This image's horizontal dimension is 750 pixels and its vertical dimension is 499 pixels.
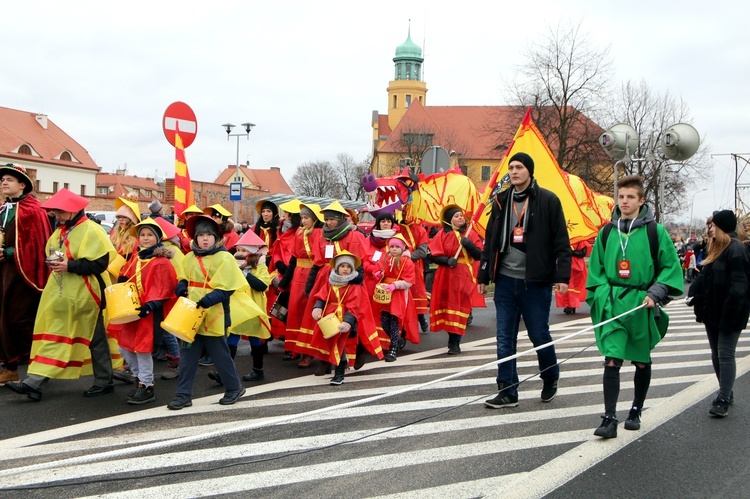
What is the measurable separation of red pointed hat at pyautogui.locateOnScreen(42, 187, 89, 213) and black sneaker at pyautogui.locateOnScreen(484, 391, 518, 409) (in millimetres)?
3991

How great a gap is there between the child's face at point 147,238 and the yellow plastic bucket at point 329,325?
69.5 inches

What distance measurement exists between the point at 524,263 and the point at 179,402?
3.14 meters

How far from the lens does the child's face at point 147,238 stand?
6395 mm

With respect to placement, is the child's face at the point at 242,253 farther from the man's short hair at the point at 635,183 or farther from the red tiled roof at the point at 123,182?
the red tiled roof at the point at 123,182

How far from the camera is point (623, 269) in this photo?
5047 millimetres

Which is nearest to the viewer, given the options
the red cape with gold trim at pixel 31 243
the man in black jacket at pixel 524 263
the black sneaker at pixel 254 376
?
the man in black jacket at pixel 524 263

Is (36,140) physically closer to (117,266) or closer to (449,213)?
(117,266)

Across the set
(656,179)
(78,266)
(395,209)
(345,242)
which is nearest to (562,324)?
(395,209)

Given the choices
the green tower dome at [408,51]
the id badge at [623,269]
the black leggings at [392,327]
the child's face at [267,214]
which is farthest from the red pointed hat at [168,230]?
the green tower dome at [408,51]

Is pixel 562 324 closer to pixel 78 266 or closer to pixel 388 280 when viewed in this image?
pixel 388 280

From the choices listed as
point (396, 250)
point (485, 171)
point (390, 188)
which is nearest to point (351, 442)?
point (396, 250)

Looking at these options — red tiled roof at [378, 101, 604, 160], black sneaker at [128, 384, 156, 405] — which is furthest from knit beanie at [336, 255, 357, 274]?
red tiled roof at [378, 101, 604, 160]

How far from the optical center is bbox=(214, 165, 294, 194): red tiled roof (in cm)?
12075

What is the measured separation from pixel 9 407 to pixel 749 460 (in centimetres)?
579
